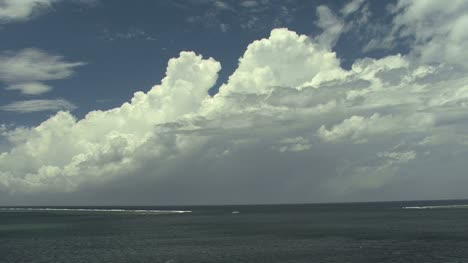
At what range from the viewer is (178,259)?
328ft

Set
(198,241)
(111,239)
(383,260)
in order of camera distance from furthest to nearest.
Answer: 1. (111,239)
2. (198,241)
3. (383,260)

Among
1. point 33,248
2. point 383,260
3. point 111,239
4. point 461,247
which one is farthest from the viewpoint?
point 111,239

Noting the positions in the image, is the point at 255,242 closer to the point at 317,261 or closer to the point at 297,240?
the point at 297,240

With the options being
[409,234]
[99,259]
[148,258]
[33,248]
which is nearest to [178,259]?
[148,258]

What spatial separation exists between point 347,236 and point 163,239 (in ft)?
195

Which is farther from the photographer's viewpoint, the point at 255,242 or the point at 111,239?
the point at 111,239

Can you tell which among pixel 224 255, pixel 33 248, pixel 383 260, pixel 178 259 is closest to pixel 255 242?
pixel 224 255

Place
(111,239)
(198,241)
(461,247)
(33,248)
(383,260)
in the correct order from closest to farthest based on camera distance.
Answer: (383,260) < (461,247) < (33,248) < (198,241) < (111,239)

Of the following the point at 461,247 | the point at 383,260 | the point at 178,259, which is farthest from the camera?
the point at 461,247

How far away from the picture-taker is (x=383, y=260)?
304 ft

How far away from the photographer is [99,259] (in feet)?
340

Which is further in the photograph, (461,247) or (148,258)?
(461,247)

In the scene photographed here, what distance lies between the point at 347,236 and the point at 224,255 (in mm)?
53575

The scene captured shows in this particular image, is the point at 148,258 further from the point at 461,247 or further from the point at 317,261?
the point at 461,247
